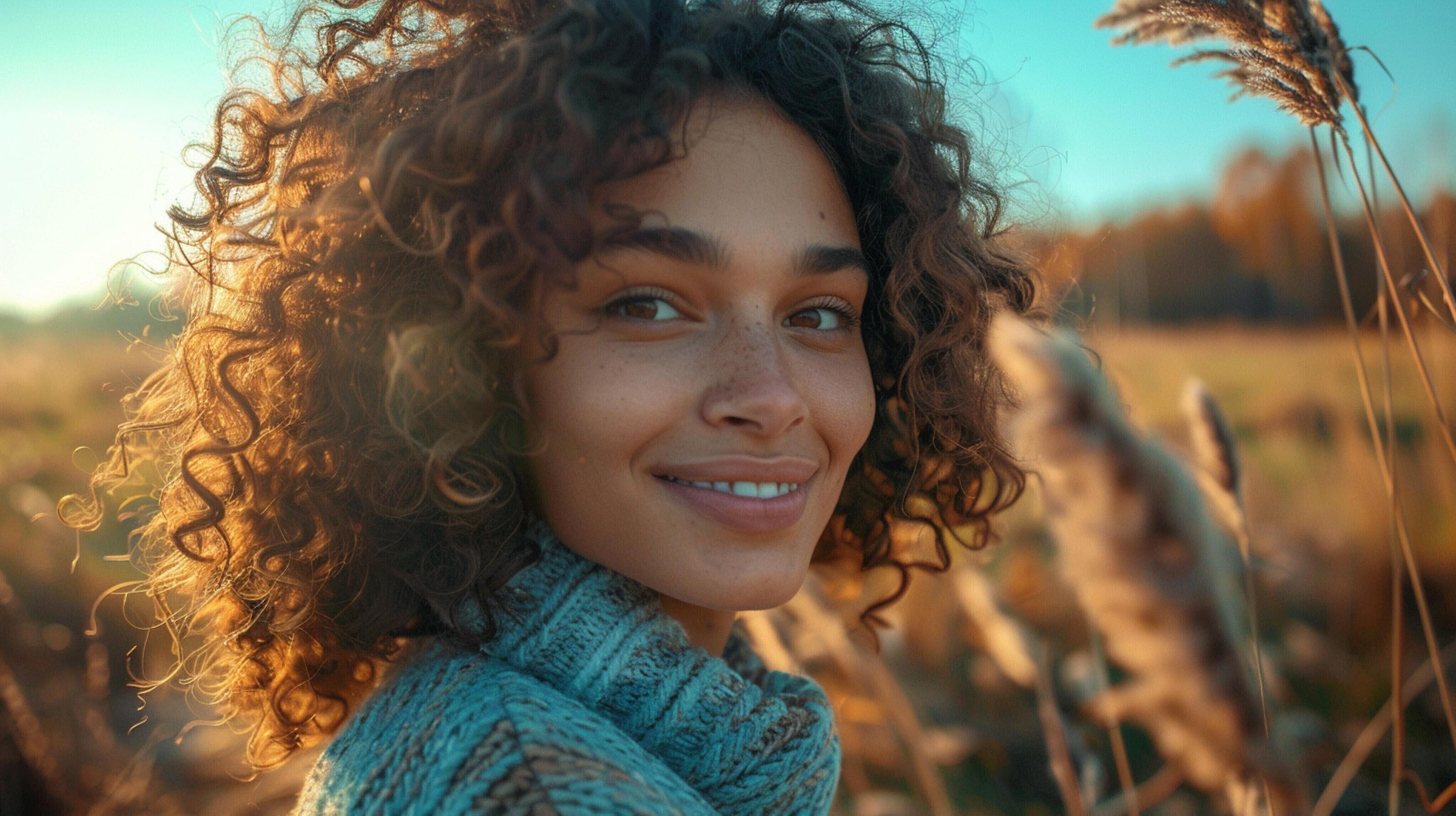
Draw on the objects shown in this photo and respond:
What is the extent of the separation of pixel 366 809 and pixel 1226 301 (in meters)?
16.5

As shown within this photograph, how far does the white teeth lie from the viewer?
1397mm

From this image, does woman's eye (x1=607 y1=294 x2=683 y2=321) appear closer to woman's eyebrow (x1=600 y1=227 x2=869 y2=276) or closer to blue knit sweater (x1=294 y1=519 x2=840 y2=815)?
woman's eyebrow (x1=600 y1=227 x2=869 y2=276)

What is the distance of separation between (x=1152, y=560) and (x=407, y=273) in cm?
122

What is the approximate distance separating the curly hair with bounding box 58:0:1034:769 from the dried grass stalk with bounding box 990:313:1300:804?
523 millimetres

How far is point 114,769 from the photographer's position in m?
A: 2.76

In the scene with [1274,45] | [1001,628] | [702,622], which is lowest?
[1001,628]

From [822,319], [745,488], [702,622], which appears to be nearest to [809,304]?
[822,319]

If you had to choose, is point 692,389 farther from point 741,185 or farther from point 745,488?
point 741,185

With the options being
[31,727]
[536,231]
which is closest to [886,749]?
[536,231]

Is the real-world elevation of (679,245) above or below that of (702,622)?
above

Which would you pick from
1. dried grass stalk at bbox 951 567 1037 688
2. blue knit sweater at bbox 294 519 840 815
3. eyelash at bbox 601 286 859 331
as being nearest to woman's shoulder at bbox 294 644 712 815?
blue knit sweater at bbox 294 519 840 815

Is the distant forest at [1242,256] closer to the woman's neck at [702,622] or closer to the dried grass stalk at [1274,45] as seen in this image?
the dried grass stalk at [1274,45]

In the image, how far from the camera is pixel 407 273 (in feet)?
4.85

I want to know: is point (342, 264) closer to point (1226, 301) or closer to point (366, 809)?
point (366, 809)
